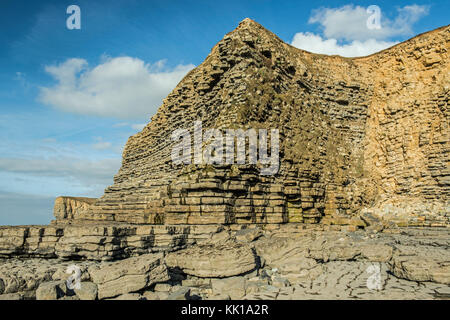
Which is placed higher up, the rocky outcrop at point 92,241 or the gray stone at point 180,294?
the rocky outcrop at point 92,241

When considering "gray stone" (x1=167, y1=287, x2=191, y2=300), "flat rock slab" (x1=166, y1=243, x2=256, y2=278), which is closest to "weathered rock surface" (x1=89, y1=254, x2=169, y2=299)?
"flat rock slab" (x1=166, y1=243, x2=256, y2=278)

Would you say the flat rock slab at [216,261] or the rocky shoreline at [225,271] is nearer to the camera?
the rocky shoreline at [225,271]

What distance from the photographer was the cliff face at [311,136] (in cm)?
1397

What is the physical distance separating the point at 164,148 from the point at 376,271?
2014 cm

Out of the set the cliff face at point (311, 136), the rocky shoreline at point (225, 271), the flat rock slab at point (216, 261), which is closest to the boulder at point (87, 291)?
the rocky shoreline at point (225, 271)

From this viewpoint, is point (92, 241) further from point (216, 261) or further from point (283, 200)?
point (283, 200)

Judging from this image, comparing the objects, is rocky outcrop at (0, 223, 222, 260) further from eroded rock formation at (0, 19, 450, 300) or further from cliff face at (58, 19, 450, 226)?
cliff face at (58, 19, 450, 226)

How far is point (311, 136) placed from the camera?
63.4 feet

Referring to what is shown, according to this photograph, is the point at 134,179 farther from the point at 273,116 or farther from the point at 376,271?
the point at 376,271

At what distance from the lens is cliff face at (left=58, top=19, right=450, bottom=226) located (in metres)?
14.0

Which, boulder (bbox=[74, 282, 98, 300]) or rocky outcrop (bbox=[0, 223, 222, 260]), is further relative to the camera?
rocky outcrop (bbox=[0, 223, 222, 260])

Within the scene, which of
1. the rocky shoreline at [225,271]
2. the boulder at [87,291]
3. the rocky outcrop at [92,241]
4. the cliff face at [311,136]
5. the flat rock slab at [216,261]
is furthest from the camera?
the cliff face at [311,136]

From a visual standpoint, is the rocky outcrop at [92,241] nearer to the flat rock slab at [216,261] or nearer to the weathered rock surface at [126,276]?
the weathered rock surface at [126,276]

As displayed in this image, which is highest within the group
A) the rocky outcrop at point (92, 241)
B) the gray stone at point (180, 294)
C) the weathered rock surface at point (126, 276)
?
the rocky outcrop at point (92, 241)
